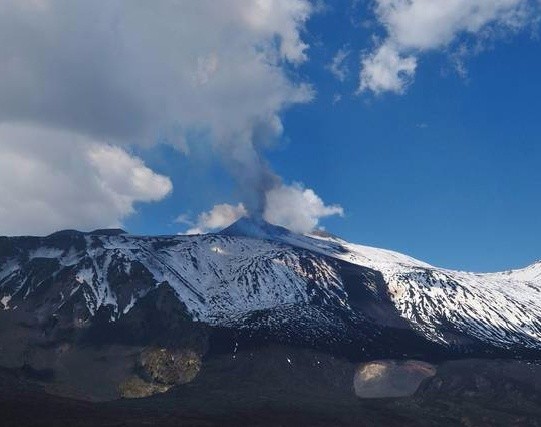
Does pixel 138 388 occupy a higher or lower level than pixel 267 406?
higher

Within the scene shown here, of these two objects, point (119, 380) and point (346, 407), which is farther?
point (119, 380)

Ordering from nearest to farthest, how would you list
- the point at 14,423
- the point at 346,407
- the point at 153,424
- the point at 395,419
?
the point at 14,423
the point at 153,424
the point at 395,419
the point at 346,407

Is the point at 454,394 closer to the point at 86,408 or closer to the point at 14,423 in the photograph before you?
the point at 86,408

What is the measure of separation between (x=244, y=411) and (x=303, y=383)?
52242 millimetres

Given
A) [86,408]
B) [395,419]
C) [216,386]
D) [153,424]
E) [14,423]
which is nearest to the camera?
Answer: [14,423]

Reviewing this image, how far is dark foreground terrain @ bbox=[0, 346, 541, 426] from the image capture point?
5266 inches

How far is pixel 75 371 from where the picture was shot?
199500 mm

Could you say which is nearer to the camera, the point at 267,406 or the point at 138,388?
the point at 267,406

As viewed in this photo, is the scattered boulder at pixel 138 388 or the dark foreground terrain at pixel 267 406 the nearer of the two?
the dark foreground terrain at pixel 267 406

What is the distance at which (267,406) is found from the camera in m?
158

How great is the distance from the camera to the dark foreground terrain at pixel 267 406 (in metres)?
134

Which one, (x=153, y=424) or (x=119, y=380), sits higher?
(x=119, y=380)

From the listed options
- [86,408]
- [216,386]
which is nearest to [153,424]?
[86,408]

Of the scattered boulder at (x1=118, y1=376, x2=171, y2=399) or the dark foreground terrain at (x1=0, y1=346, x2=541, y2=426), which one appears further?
the scattered boulder at (x1=118, y1=376, x2=171, y2=399)
